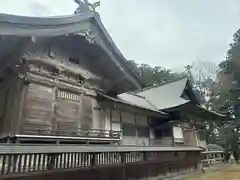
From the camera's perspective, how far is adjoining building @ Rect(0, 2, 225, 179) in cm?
713

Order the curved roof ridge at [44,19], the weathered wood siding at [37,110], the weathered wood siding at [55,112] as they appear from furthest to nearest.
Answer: the weathered wood siding at [55,112] → the weathered wood siding at [37,110] → the curved roof ridge at [44,19]

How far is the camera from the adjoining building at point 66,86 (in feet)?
23.4

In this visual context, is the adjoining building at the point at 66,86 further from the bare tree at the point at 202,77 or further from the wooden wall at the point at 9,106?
the bare tree at the point at 202,77

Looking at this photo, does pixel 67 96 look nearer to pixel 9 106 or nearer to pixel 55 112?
pixel 55 112

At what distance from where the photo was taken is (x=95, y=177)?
6785mm

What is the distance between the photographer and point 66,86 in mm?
8617

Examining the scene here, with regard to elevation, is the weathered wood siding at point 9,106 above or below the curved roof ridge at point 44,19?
below

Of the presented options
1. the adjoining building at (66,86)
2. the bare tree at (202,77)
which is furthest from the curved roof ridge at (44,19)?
the bare tree at (202,77)

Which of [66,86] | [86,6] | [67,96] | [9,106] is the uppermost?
[86,6]

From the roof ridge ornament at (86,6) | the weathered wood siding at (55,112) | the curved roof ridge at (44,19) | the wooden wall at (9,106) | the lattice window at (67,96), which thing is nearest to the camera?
the curved roof ridge at (44,19)

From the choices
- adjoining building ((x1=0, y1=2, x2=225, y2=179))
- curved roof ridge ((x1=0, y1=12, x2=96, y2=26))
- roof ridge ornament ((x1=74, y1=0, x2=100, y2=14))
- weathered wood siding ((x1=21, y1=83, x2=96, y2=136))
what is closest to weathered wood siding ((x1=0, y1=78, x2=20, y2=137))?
adjoining building ((x1=0, y1=2, x2=225, y2=179))

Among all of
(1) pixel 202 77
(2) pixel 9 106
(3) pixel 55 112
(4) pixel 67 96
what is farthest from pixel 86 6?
(1) pixel 202 77

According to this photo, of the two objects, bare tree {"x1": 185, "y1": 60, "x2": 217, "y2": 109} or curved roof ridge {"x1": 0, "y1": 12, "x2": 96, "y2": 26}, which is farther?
A: bare tree {"x1": 185, "y1": 60, "x2": 217, "y2": 109}

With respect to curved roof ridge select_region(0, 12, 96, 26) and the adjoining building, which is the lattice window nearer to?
the adjoining building
